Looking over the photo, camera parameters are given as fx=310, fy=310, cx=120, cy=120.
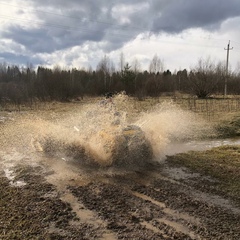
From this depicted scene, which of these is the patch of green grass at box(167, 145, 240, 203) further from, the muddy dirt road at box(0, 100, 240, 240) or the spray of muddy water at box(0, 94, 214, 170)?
the spray of muddy water at box(0, 94, 214, 170)

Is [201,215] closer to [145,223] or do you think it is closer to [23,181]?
[145,223]

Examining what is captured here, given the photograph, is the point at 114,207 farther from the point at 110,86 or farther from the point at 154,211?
the point at 110,86

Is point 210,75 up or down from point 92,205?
up

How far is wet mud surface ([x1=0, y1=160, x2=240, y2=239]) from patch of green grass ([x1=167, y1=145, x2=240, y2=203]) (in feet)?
1.27

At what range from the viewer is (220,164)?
9344mm

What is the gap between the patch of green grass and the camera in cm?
735

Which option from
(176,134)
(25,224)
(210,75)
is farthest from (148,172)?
(210,75)

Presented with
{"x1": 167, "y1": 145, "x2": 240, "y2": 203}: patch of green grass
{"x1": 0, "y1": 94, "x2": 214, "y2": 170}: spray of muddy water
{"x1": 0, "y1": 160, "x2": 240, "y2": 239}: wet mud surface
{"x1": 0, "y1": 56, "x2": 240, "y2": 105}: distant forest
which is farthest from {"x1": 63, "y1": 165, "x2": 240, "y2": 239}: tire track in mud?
{"x1": 0, "y1": 56, "x2": 240, "y2": 105}: distant forest

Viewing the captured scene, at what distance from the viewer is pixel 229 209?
6.05m

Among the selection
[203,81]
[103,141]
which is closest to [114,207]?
[103,141]

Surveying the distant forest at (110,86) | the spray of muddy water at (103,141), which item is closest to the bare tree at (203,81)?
the distant forest at (110,86)

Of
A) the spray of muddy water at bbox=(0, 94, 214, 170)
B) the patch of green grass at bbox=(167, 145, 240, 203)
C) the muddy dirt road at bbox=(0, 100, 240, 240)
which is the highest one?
the spray of muddy water at bbox=(0, 94, 214, 170)

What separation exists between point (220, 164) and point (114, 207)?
14.9 feet

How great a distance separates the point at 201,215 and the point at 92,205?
6.95ft
